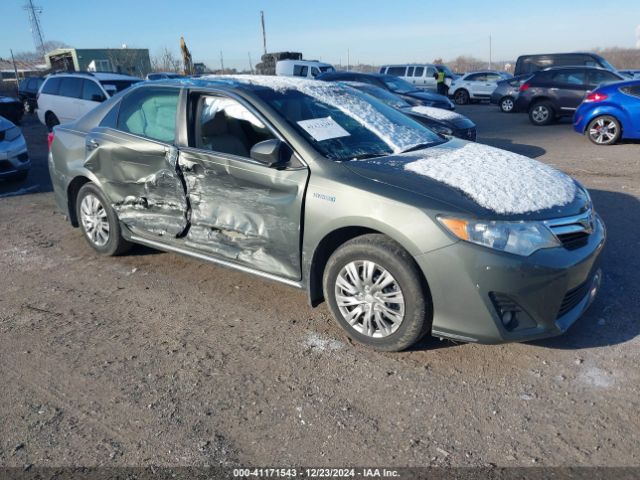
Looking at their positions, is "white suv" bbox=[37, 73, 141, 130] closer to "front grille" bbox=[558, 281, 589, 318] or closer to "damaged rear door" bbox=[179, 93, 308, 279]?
"damaged rear door" bbox=[179, 93, 308, 279]

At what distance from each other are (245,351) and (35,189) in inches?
250

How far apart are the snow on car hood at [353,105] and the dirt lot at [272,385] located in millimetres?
1424

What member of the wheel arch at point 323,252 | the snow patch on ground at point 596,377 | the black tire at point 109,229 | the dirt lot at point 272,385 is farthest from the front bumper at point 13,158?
the snow patch on ground at point 596,377

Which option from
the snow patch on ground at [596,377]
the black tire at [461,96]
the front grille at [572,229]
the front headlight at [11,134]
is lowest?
the black tire at [461,96]

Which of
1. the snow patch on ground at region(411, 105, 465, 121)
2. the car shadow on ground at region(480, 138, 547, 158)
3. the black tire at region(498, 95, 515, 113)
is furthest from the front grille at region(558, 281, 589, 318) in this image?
the black tire at region(498, 95, 515, 113)

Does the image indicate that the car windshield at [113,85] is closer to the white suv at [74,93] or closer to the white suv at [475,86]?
the white suv at [74,93]

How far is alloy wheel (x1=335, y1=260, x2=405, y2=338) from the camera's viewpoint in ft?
10.6

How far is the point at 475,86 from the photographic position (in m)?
23.4

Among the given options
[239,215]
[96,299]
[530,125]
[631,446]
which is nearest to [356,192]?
[239,215]

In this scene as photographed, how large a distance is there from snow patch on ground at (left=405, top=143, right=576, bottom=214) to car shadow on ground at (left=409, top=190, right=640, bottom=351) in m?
0.87

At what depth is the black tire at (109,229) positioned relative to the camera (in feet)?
16.1

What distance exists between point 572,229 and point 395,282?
3.62ft

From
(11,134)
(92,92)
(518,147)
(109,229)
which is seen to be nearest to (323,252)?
(109,229)

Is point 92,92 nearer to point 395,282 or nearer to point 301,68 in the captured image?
point 395,282
